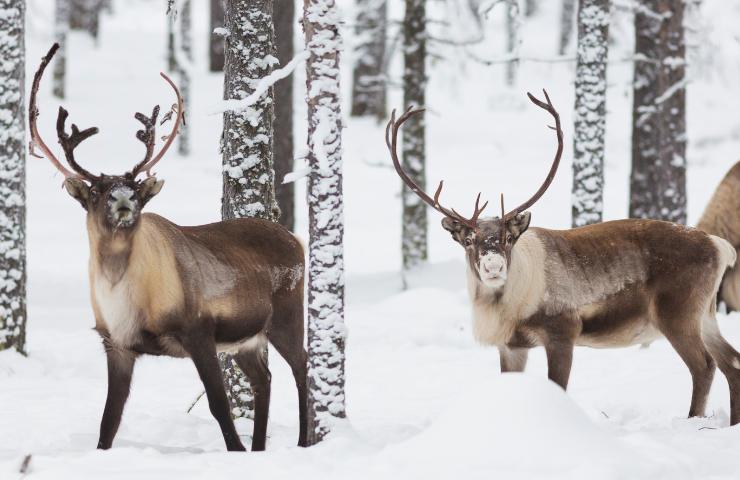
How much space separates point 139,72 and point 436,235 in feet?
33.8

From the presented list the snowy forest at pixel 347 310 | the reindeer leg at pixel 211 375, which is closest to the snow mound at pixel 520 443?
the snowy forest at pixel 347 310

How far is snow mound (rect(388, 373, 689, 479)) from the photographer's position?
443cm

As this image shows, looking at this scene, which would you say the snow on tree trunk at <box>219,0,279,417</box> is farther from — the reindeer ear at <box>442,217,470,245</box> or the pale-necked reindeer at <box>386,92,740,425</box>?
the reindeer ear at <box>442,217,470,245</box>

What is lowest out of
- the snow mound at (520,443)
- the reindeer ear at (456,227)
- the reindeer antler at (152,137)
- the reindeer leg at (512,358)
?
the reindeer leg at (512,358)

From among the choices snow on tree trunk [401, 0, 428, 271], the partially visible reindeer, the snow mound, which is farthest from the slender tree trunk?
the snow mound

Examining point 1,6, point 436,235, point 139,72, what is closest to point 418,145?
point 436,235

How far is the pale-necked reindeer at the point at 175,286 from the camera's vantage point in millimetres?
5652

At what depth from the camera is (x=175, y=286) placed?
228 inches

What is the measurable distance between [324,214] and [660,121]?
685 centimetres

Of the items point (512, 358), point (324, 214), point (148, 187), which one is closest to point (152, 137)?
point (148, 187)

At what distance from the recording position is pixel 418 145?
13.2m

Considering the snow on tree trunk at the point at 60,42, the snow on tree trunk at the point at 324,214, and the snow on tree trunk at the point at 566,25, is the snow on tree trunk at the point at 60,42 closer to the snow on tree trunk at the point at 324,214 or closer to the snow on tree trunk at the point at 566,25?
the snow on tree trunk at the point at 566,25

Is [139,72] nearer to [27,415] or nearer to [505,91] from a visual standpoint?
[505,91]

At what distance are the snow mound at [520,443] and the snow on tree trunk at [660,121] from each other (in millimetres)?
7164
